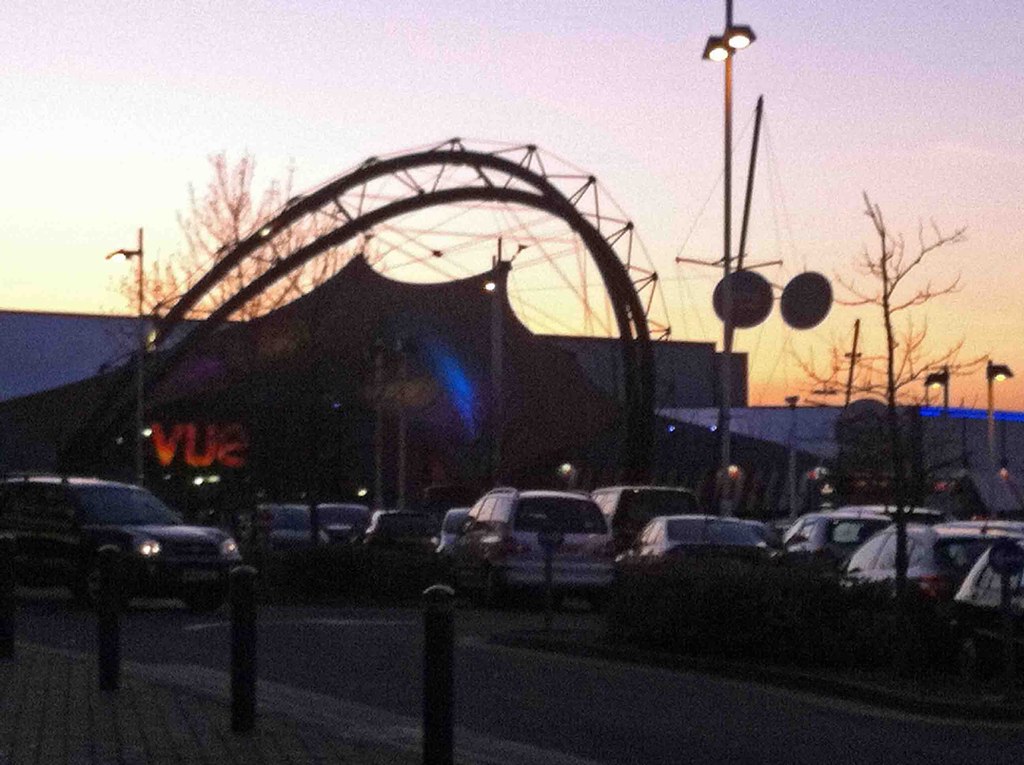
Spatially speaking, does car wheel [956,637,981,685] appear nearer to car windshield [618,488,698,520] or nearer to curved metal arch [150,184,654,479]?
car windshield [618,488,698,520]

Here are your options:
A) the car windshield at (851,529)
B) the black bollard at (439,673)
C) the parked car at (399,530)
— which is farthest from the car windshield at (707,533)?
the black bollard at (439,673)

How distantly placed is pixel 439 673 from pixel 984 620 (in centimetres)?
934

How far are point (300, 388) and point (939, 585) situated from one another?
27050 millimetres

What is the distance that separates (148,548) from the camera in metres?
28.4

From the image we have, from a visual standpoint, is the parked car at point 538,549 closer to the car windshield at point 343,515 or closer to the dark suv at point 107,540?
the dark suv at point 107,540

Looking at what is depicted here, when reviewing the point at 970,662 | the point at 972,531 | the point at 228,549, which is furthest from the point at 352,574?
the point at 970,662

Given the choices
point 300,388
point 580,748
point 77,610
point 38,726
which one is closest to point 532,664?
point 580,748

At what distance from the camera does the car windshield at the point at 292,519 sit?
47.5m

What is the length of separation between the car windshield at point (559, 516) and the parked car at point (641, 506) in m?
3.09

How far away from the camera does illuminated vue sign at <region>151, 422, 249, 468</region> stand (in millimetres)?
58344

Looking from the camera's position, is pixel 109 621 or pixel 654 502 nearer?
pixel 109 621

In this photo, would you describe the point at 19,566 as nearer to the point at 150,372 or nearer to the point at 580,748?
the point at 580,748

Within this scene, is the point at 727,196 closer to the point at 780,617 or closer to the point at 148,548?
the point at 148,548

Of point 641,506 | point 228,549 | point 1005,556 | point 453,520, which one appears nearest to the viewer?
point 1005,556
